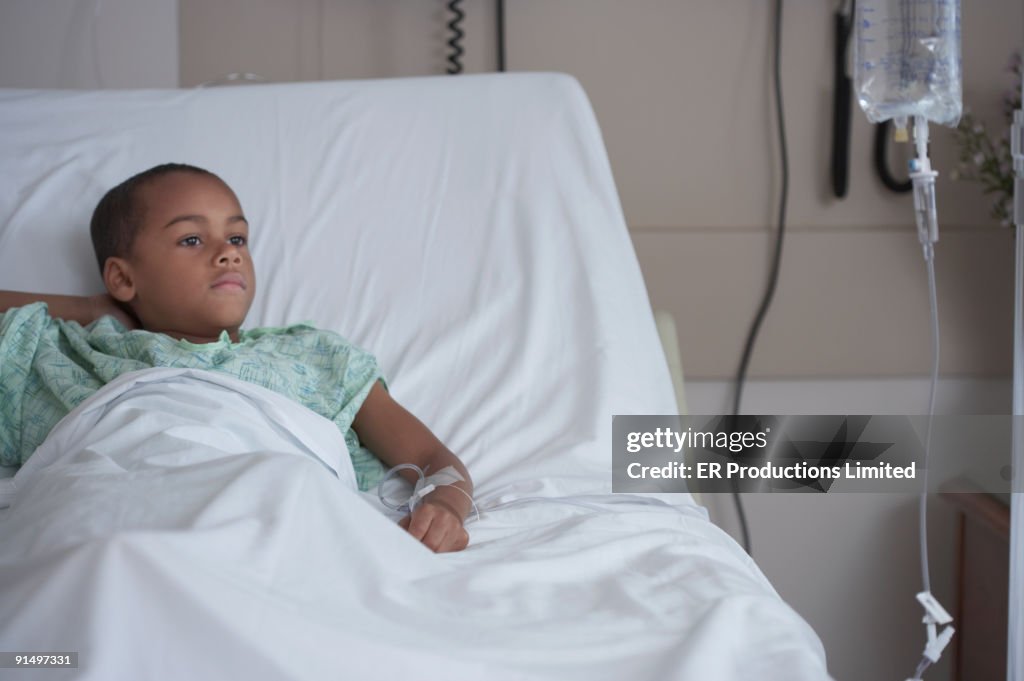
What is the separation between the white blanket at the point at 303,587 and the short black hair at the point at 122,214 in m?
0.43

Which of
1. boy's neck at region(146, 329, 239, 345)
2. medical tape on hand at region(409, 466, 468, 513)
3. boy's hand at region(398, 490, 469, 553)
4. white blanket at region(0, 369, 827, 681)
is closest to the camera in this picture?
white blanket at region(0, 369, 827, 681)

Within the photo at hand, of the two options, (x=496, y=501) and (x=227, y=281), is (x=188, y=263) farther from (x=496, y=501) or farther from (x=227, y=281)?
(x=496, y=501)

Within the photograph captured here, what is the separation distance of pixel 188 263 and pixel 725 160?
117 cm

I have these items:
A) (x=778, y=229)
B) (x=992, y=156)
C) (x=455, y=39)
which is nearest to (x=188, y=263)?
(x=455, y=39)

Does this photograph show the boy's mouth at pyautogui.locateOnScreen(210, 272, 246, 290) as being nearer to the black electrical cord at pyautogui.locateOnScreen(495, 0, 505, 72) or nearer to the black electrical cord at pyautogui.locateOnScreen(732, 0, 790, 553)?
the black electrical cord at pyautogui.locateOnScreen(495, 0, 505, 72)

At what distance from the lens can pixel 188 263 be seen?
4.37 feet

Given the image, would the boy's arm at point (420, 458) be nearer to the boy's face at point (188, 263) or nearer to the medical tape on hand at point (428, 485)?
the medical tape on hand at point (428, 485)

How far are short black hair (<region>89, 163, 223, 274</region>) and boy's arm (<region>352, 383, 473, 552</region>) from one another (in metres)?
0.42

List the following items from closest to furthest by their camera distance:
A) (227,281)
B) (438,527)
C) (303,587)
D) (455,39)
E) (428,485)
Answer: (303,587), (438,527), (428,485), (227,281), (455,39)

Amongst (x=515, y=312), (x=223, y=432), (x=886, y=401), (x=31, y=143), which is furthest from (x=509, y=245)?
(x=886, y=401)

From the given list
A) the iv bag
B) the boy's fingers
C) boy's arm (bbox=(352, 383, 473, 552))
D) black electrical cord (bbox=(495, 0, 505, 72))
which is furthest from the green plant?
the boy's fingers

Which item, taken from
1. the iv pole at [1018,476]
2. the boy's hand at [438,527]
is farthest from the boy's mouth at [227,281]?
the iv pole at [1018,476]

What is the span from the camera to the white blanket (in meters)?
0.70

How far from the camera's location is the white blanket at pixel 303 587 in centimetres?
70
